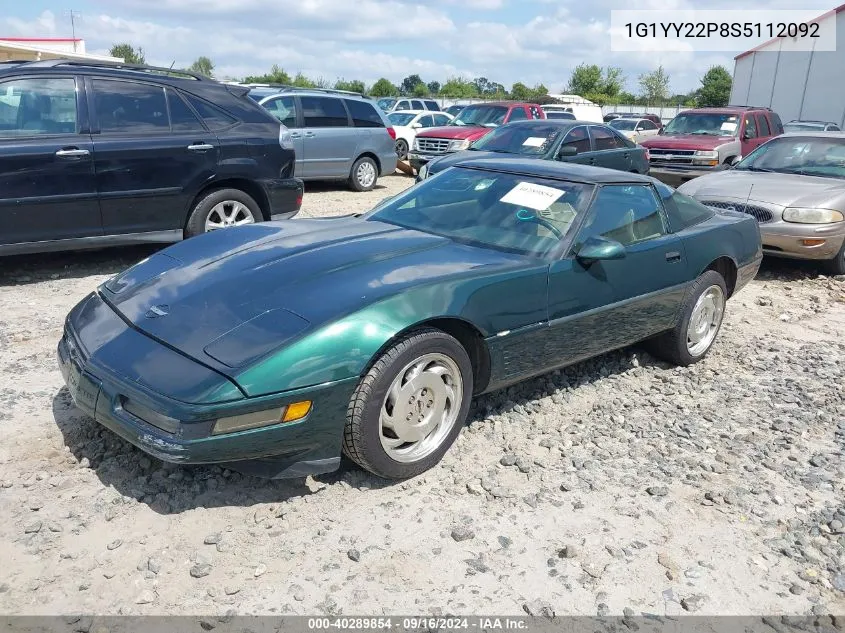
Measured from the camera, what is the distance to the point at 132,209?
6.17 meters

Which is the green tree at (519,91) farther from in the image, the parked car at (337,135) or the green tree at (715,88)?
the parked car at (337,135)

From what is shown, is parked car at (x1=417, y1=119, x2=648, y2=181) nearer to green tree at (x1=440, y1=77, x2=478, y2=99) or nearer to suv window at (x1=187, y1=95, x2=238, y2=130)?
suv window at (x1=187, y1=95, x2=238, y2=130)

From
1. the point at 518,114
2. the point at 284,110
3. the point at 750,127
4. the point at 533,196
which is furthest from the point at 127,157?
the point at 750,127

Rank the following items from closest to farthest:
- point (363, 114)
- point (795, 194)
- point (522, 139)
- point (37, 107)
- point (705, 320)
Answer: point (705, 320) < point (37, 107) < point (795, 194) < point (522, 139) < point (363, 114)

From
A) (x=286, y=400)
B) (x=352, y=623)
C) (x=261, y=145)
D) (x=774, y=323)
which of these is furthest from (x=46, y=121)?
(x=774, y=323)

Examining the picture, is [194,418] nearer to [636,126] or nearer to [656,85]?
[636,126]

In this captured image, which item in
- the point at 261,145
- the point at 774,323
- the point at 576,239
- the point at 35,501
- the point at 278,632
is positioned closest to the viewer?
the point at 278,632

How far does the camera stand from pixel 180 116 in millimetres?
6535

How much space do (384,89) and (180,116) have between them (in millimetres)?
55575

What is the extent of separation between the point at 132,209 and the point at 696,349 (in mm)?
4681

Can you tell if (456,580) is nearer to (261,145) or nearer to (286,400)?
(286,400)

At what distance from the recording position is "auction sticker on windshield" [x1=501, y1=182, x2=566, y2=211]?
409cm

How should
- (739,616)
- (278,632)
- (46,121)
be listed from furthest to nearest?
(46,121), (739,616), (278,632)

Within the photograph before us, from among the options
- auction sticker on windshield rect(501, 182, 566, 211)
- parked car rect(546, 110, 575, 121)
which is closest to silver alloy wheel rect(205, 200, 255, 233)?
auction sticker on windshield rect(501, 182, 566, 211)
